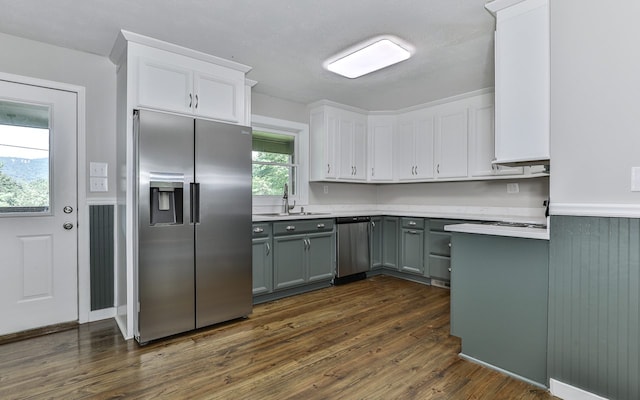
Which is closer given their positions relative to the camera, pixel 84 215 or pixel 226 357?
pixel 226 357

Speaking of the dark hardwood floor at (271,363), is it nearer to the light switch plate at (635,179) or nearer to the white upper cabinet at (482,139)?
the light switch plate at (635,179)

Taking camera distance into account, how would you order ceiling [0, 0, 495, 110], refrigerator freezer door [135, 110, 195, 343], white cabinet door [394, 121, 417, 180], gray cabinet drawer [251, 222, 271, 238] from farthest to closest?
white cabinet door [394, 121, 417, 180], gray cabinet drawer [251, 222, 271, 238], refrigerator freezer door [135, 110, 195, 343], ceiling [0, 0, 495, 110]

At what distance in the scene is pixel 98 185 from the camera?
3082 millimetres

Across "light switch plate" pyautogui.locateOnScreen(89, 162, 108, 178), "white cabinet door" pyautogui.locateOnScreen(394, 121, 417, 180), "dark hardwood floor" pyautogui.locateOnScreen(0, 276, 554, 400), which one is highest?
"white cabinet door" pyautogui.locateOnScreen(394, 121, 417, 180)

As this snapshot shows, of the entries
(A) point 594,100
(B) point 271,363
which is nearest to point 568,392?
(A) point 594,100

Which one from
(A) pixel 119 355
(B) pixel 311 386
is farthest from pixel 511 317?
(A) pixel 119 355

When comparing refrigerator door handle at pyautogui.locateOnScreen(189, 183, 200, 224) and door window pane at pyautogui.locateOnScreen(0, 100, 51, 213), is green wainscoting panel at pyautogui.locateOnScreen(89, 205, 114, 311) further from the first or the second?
refrigerator door handle at pyautogui.locateOnScreen(189, 183, 200, 224)

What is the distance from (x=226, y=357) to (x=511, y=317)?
1.91m

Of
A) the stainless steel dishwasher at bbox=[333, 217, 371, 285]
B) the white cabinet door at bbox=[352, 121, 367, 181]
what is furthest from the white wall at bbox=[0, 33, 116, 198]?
the white cabinet door at bbox=[352, 121, 367, 181]

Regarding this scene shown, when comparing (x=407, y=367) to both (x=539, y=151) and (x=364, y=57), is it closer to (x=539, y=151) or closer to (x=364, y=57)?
(x=539, y=151)

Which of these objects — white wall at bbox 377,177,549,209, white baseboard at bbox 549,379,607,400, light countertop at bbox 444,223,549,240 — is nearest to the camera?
white baseboard at bbox 549,379,607,400

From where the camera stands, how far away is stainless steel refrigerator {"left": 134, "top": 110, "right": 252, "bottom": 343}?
2.57 metres

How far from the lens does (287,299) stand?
3654mm

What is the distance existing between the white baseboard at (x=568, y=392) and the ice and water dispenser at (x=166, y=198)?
274cm
